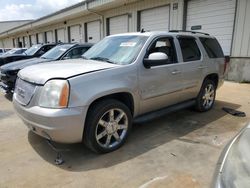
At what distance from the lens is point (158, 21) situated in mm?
12438

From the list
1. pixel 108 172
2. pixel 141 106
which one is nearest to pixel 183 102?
pixel 141 106

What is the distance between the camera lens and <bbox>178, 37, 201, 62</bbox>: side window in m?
4.53

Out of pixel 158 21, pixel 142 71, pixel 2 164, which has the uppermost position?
pixel 158 21

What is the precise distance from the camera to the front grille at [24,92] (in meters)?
3.11

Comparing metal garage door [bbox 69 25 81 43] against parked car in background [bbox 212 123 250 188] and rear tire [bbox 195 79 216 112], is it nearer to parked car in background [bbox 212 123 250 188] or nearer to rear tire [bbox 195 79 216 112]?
rear tire [bbox 195 79 216 112]

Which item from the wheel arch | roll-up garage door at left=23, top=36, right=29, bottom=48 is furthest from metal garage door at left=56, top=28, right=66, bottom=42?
the wheel arch

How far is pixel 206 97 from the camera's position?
5398 mm

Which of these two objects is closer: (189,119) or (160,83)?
(160,83)

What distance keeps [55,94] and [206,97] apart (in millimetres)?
3837

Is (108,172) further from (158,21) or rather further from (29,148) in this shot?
(158,21)

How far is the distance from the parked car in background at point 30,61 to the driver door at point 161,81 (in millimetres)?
2804

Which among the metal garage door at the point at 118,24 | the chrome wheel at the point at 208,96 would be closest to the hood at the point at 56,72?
the chrome wheel at the point at 208,96

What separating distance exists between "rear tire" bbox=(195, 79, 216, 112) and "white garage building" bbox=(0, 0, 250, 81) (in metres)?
4.69

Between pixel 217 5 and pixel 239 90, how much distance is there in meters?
4.19
